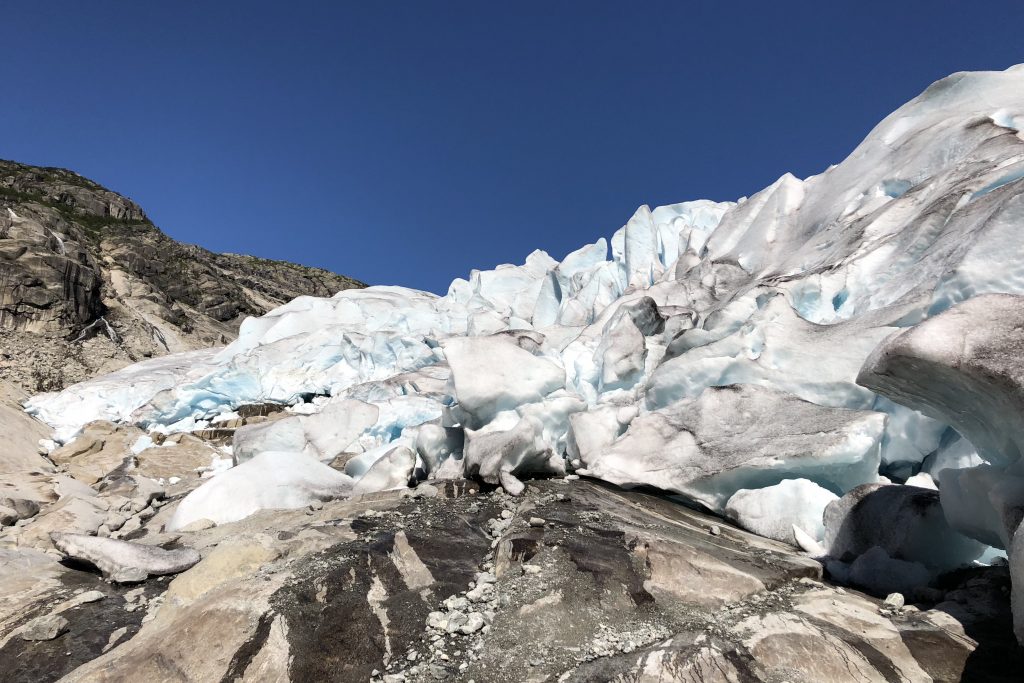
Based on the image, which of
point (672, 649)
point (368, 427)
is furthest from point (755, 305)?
point (368, 427)

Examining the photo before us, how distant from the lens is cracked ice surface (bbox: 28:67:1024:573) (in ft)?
21.5

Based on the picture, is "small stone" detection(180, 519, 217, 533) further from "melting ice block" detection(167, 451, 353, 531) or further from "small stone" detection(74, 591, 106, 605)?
"small stone" detection(74, 591, 106, 605)

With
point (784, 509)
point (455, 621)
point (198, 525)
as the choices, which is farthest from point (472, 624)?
point (198, 525)

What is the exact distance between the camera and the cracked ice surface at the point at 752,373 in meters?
Result: 6.56

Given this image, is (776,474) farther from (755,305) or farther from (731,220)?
(731,220)

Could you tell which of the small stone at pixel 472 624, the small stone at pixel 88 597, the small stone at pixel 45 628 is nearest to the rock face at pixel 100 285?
the small stone at pixel 88 597

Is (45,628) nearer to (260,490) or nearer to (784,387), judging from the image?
(260,490)

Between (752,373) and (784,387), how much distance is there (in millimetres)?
501

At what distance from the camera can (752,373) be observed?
8500 millimetres

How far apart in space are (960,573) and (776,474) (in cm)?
205

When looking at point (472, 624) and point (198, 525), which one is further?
point (198, 525)

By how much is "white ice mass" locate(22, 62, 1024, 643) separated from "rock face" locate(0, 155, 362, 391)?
7.97 meters

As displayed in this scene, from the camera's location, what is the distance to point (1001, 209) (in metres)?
6.57

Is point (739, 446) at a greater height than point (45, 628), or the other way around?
point (739, 446)
